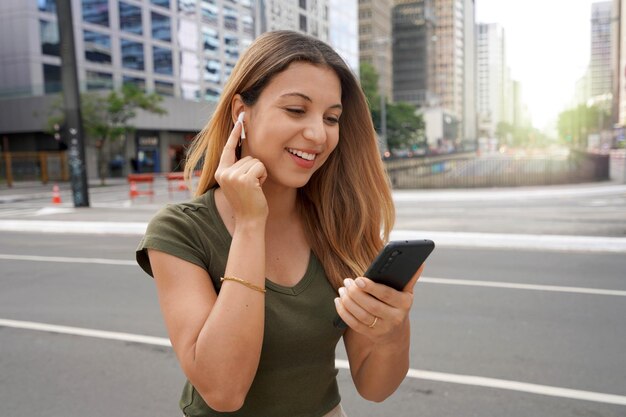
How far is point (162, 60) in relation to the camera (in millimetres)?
50844

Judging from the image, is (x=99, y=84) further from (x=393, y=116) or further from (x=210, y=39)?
(x=393, y=116)

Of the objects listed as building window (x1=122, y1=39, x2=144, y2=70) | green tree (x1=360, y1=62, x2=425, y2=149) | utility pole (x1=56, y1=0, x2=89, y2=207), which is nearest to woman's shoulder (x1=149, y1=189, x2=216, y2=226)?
utility pole (x1=56, y1=0, x2=89, y2=207)

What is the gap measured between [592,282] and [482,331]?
275 centimetres

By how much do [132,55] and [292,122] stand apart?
166 ft

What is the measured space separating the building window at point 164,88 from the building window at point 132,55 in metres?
2.11

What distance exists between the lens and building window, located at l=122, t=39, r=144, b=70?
156ft

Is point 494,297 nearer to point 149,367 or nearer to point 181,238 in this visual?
point 149,367

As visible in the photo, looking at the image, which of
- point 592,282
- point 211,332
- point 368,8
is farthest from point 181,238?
point 368,8

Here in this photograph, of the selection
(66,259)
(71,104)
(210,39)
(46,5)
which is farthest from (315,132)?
(210,39)

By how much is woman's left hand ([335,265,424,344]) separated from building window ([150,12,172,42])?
52499mm

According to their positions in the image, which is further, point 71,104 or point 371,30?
point 371,30

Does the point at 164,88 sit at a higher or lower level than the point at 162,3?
lower

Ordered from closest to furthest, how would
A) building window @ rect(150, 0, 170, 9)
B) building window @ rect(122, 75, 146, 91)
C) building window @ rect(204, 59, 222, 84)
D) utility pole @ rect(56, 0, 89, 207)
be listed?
utility pole @ rect(56, 0, 89, 207) < building window @ rect(122, 75, 146, 91) < building window @ rect(150, 0, 170, 9) < building window @ rect(204, 59, 222, 84)

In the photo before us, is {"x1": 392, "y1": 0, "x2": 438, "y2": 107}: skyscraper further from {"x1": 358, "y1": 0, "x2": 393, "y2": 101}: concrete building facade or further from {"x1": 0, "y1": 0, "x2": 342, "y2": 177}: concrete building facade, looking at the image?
{"x1": 0, "y1": 0, "x2": 342, "y2": 177}: concrete building facade
